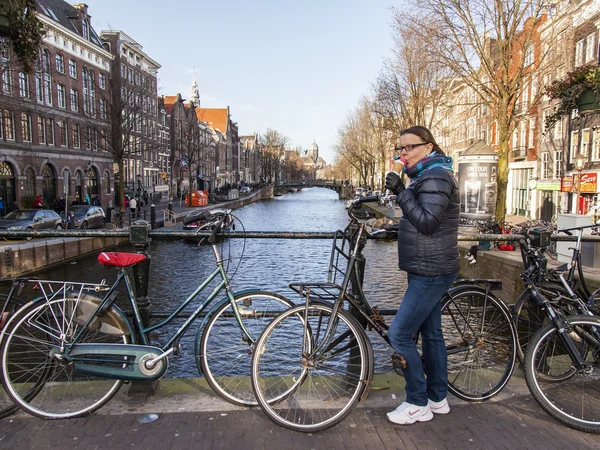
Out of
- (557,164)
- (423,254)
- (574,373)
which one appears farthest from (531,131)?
(423,254)

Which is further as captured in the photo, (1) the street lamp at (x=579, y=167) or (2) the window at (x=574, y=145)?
(2) the window at (x=574, y=145)

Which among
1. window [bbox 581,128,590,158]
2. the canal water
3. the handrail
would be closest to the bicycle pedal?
the handrail

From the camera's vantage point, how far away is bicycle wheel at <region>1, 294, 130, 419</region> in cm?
307

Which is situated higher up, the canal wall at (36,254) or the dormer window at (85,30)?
the dormer window at (85,30)

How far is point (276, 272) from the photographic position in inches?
621

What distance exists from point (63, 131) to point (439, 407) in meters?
40.8

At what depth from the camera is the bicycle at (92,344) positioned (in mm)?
3102

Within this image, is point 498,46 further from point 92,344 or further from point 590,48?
point 92,344

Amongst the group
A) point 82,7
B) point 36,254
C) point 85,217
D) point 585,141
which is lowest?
point 36,254

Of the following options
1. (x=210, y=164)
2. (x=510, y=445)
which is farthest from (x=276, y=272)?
(x=210, y=164)

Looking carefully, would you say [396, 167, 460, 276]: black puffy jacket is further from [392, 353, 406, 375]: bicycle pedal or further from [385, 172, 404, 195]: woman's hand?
[392, 353, 406, 375]: bicycle pedal

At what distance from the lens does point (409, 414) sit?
3072 millimetres

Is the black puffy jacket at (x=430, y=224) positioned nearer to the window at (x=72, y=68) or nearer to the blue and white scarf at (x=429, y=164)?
the blue and white scarf at (x=429, y=164)

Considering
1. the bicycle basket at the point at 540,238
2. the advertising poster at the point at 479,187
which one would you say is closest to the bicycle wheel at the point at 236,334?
the bicycle basket at the point at 540,238
